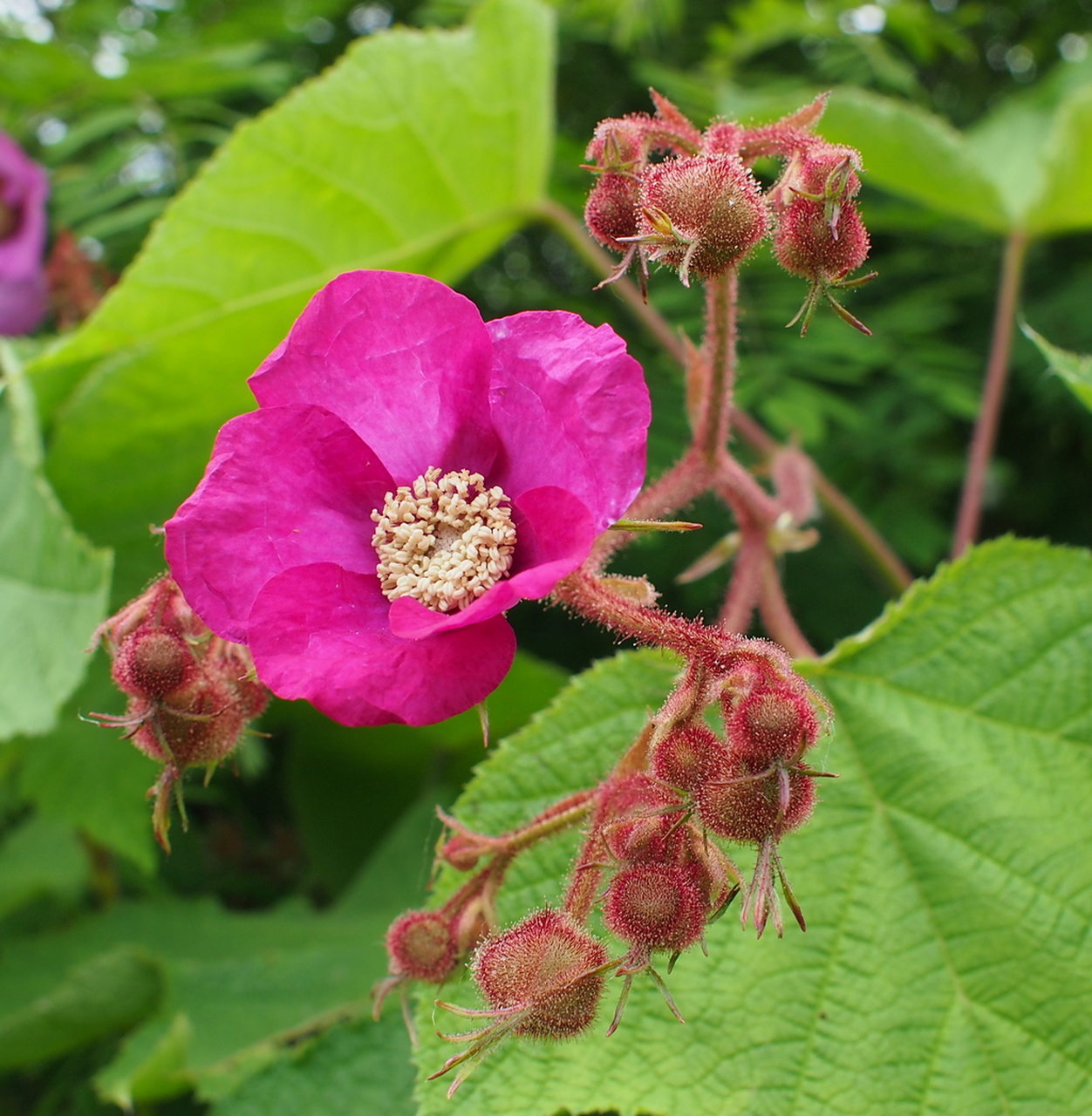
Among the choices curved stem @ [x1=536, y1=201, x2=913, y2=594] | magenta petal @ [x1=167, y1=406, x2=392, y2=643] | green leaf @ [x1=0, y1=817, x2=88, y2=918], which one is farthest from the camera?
green leaf @ [x1=0, y1=817, x2=88, y2=918]

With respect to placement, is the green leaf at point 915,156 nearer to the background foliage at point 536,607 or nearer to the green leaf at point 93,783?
the background foliage at point 536,607

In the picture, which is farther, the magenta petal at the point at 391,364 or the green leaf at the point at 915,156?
the green leaf at the point at 915,156

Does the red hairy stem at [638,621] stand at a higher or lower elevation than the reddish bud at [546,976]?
higher

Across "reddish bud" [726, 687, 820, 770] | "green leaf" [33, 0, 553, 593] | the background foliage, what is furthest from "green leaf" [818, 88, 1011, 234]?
"reddish bud" [726, 687, 820, 770]

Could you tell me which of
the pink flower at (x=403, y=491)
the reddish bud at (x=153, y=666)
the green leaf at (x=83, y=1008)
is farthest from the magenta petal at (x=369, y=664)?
the green leaf at (x=83, y=1008)

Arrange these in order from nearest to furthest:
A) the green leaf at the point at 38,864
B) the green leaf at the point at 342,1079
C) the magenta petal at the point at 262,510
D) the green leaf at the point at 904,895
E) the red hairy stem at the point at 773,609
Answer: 1. the magenta petal at the point at 262,510
2. the green leaf at the point at 904,895
3. the red hairy stem at the point at 773,609
4. the green leaf at the point at 342,1079
5. the green leaf at the point at 38,864

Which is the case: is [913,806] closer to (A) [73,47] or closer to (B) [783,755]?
(B) [783,755]

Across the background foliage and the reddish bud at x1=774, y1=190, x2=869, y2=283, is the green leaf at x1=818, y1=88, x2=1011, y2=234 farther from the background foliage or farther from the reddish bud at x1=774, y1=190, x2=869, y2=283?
the reddish bud at x1=774, y1=190, x2=869, y2=283
